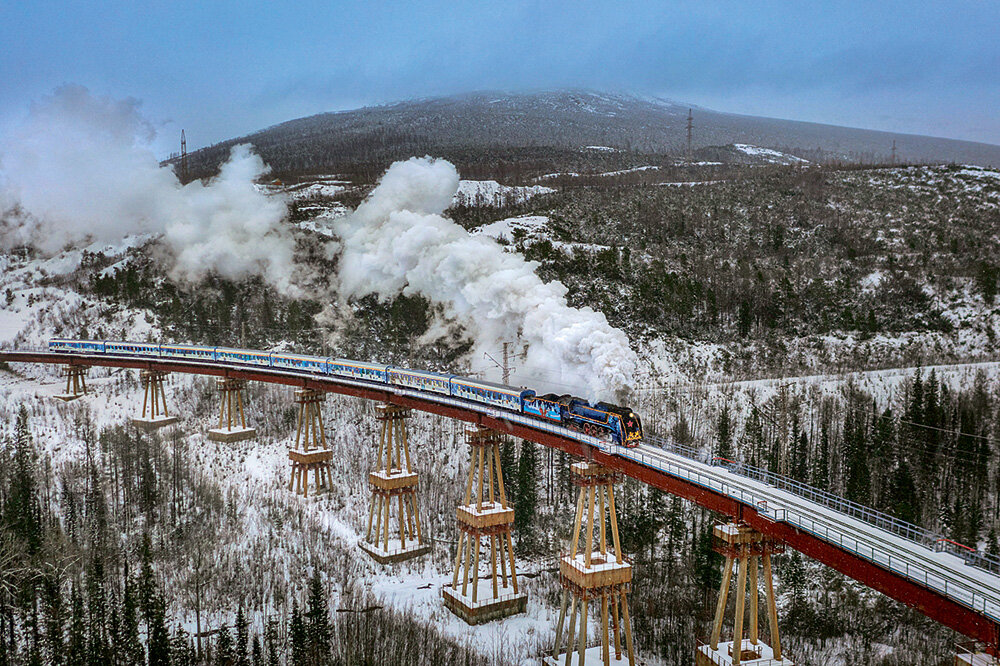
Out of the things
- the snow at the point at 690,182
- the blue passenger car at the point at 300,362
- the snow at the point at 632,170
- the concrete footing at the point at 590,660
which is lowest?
the concrete footing at the point at 590,660

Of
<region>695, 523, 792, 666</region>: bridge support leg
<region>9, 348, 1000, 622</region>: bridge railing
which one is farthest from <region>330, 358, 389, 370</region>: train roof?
<region>695, 523, 792, 666</region>: bridge support leg

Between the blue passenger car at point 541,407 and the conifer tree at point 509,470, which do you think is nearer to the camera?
the blue passenger car at point 541,407

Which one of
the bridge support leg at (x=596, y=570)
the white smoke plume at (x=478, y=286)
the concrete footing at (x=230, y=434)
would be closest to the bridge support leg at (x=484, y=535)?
the white smoke plume at (x=478, y=286)

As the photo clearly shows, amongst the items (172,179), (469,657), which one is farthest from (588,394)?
(172,179)

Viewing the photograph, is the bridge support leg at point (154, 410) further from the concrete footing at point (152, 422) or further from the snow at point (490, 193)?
the snow at point (490, 193)

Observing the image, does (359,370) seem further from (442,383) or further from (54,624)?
(54,624)

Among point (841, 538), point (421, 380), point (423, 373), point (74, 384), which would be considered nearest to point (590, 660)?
point (841, 538)

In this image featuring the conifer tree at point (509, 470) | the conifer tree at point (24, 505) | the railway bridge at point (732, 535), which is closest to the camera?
the railway bridge at point (732, 535)

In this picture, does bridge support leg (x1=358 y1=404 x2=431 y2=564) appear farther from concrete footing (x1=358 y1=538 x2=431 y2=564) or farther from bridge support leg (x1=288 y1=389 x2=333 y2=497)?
bridge support leg (x1=288 y1=389 x2=333 y2=497)
